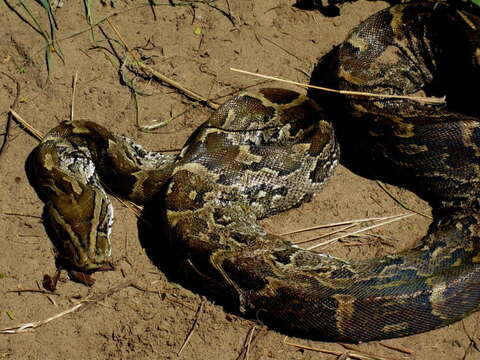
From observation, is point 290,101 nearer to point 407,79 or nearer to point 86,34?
point 407,79

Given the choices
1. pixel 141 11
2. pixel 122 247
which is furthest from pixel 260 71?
pixel 122 247

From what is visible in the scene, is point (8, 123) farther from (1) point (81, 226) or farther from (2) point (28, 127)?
(1) point (81, 226)

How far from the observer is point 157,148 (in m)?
8.64

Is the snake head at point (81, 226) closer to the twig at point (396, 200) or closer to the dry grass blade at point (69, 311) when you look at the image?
the dry grass blade at point (69, 311)

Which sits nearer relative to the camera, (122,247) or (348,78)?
(122,247)

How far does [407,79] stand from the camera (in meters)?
8.88

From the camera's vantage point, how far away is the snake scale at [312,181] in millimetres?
6441

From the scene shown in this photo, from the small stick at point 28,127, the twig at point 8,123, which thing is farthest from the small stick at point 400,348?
the twig at point 8,123

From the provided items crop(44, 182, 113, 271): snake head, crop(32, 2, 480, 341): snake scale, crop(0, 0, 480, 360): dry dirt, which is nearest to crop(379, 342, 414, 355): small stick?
crop(0, 0, 480, 360): dry dirt

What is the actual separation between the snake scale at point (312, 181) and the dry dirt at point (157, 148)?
0.27 metres

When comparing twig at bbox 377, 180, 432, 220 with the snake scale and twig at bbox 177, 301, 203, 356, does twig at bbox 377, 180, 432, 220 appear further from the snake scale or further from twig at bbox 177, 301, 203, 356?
twig at bbox 177, 301, 203, 356

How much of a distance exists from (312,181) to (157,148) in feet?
7.55

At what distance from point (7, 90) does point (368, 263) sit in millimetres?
5812

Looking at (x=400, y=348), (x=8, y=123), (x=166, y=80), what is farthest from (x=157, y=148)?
(x=400, y=348)
